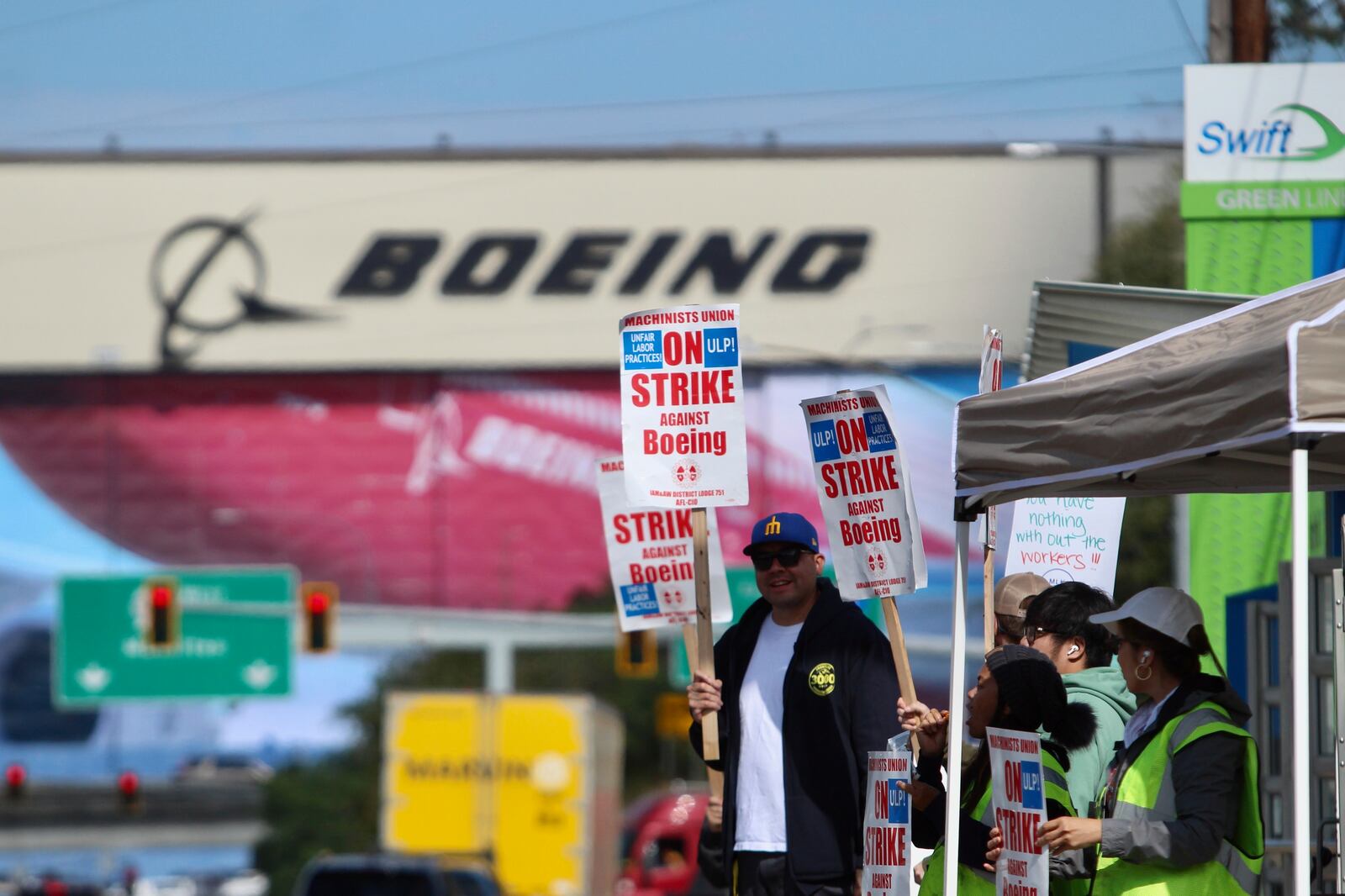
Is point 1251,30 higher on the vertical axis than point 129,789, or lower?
higher

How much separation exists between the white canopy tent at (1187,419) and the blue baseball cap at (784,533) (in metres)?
0.99

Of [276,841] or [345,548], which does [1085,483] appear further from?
[276,841]

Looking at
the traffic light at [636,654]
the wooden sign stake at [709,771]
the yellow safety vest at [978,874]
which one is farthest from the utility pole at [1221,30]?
the traffic light at [636,654]

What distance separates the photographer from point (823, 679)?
7.33m

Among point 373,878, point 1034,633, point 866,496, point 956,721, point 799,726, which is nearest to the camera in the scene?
point 956,721

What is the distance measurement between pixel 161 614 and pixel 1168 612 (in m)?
26.8

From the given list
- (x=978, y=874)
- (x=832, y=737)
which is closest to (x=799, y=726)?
(x=832, y=737)

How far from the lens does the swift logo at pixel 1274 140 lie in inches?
471

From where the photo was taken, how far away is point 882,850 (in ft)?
22.3

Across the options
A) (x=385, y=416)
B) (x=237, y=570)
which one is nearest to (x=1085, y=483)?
(x=237, y=570)

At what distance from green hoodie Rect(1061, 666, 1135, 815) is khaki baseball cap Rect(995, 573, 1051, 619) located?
20.5 inches

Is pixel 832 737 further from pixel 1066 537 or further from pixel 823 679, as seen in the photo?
pixel 1066 537

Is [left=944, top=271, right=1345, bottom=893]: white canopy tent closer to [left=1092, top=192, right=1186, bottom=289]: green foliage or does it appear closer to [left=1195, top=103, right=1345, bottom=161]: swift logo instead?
[left=1195, top=103, right=1345, bottom=161]: swift logo

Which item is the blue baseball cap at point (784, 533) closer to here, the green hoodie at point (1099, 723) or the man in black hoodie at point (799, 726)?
the man in black hoodie at point (799, 726)
